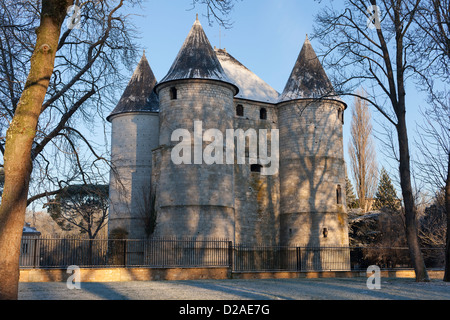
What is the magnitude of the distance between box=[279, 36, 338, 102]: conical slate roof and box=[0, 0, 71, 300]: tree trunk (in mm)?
22573

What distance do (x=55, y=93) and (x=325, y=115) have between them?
1980cm

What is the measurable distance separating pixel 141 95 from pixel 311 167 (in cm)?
1137

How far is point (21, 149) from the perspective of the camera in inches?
335

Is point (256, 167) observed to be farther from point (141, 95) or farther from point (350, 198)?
point (350, 198)

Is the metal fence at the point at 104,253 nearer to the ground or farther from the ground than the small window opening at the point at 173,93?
nearer to the ground

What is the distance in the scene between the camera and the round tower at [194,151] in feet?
85.3

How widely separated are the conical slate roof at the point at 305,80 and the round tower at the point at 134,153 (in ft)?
27.4

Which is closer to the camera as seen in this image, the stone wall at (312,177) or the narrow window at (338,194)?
the stone wall at (312,177)

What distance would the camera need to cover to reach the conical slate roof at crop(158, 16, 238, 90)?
2752 centimetres

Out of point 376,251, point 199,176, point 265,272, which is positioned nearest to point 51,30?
point 265,272

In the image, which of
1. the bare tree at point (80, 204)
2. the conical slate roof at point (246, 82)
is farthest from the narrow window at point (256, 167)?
the bare tree at point (80, 204)

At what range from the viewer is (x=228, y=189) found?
27031mm

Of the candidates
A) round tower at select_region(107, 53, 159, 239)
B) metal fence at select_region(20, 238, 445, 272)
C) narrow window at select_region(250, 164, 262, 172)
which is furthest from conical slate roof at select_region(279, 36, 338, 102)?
metal fence at select_region(20, 238, 445, 272)

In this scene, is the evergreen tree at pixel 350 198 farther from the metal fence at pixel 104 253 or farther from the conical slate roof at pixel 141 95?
the metal fence at pixel 104 253
